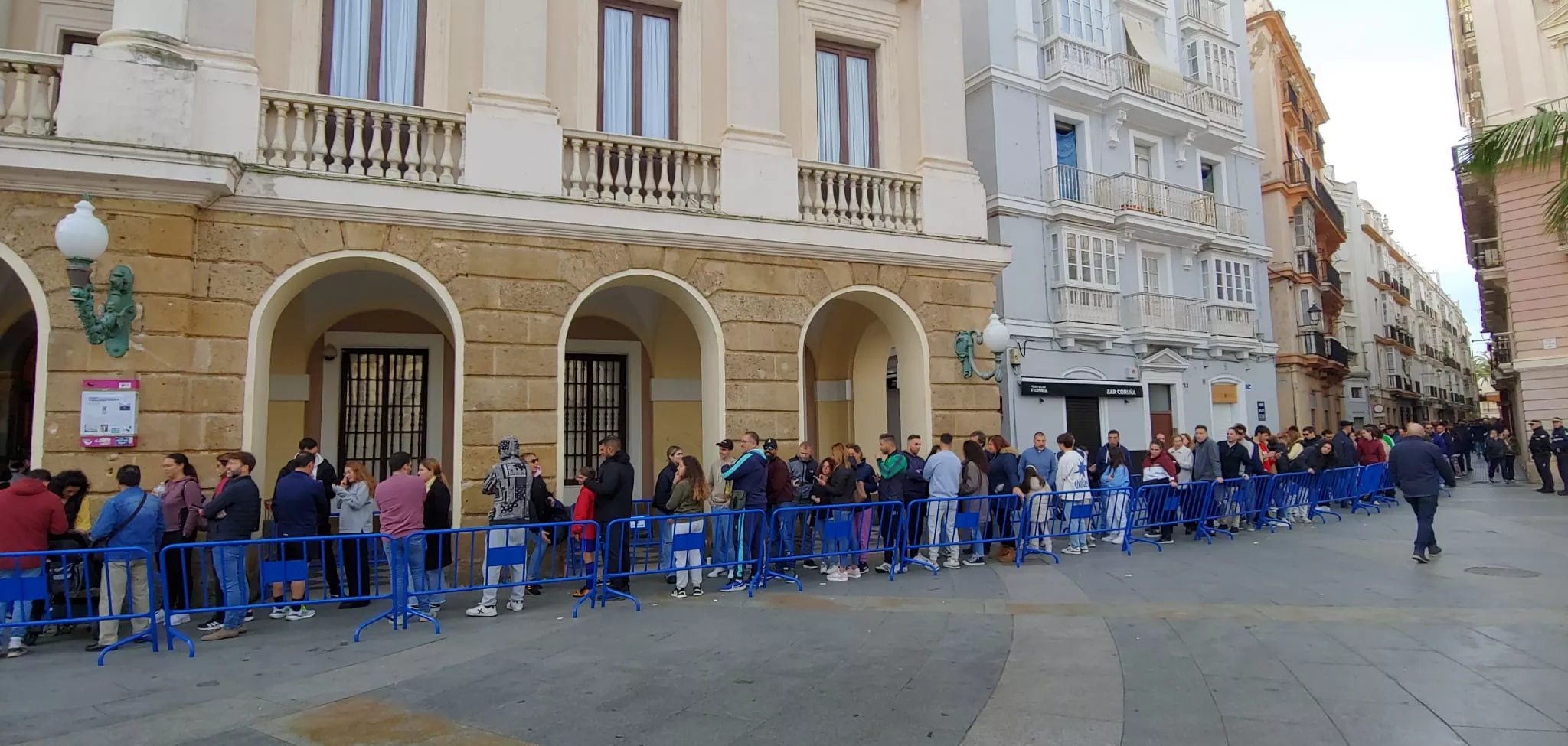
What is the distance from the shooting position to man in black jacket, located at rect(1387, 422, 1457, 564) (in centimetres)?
991

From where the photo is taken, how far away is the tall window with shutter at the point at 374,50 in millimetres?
9953

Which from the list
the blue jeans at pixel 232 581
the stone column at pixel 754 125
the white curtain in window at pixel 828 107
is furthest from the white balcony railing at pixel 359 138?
the white curtain in window at pixel 828 107

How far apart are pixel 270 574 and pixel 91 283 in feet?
11.2

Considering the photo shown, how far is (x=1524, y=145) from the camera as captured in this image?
14.5 m

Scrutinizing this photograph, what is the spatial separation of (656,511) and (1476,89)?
3822 centimetres

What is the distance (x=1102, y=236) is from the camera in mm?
21219

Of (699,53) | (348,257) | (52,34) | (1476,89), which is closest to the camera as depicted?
(348,257)

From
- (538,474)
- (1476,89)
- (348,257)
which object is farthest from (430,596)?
(1476,89)

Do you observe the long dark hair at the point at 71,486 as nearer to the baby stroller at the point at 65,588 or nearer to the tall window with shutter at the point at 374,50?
the baby stroller at the point at 65,588

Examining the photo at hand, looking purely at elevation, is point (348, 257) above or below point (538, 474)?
above

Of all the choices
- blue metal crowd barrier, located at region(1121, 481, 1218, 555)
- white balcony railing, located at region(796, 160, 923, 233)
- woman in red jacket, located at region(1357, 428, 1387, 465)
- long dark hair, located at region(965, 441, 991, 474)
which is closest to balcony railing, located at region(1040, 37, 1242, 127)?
woman in red jacket, located at region(1357, 428, 1387, 465)

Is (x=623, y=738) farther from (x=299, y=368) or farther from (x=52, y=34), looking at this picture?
(x=52, y=34)

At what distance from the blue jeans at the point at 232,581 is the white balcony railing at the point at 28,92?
14.7ft

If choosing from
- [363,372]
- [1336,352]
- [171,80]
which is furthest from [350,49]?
[1336,352]
